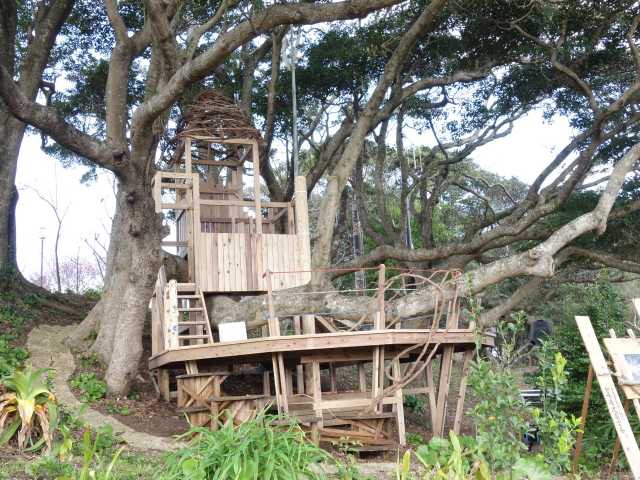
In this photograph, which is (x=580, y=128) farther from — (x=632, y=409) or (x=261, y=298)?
(x=261, y=298)

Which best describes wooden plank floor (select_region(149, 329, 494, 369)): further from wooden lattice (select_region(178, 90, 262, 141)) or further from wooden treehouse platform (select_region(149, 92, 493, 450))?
wooden lattice (select_region(178, 90, 262, 141))

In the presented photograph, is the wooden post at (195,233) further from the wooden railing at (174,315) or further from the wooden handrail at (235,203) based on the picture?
the wooden railing at (174,315)

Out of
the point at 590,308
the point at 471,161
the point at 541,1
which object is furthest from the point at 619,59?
the point at 471,161

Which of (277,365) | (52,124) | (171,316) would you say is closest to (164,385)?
(171,316)

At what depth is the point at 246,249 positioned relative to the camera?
38.2 ft

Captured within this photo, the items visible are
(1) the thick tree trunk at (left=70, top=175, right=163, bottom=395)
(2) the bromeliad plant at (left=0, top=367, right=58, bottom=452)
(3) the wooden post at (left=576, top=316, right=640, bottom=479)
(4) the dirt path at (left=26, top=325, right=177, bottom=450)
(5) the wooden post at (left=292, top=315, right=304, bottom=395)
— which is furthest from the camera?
(5) the wooden post at (left=292, top=315, right=304, bottom=395)

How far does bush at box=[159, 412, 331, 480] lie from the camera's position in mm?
3963

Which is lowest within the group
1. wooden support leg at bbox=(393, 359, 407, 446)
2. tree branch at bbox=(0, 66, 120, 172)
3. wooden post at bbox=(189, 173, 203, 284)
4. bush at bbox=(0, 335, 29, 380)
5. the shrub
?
wooden support leg at bbox=(393, 359, 407, 446)

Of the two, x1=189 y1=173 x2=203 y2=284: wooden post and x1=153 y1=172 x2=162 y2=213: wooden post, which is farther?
x1=189 y1=173 x2=203 y2=284: wooden post

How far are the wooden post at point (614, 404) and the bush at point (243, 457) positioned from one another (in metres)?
3.00

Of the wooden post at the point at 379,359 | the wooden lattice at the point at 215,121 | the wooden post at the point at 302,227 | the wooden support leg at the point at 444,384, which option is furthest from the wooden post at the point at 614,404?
the wooden lattice at the point at 215,121

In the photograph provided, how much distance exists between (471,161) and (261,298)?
23.3 metres

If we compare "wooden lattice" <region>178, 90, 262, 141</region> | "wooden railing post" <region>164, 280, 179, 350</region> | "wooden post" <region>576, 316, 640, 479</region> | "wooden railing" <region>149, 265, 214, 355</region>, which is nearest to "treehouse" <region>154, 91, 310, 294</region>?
"wooden lattice" <region>178, 90, 262, 141</region>

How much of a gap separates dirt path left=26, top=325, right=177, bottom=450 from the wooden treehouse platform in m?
0.74
